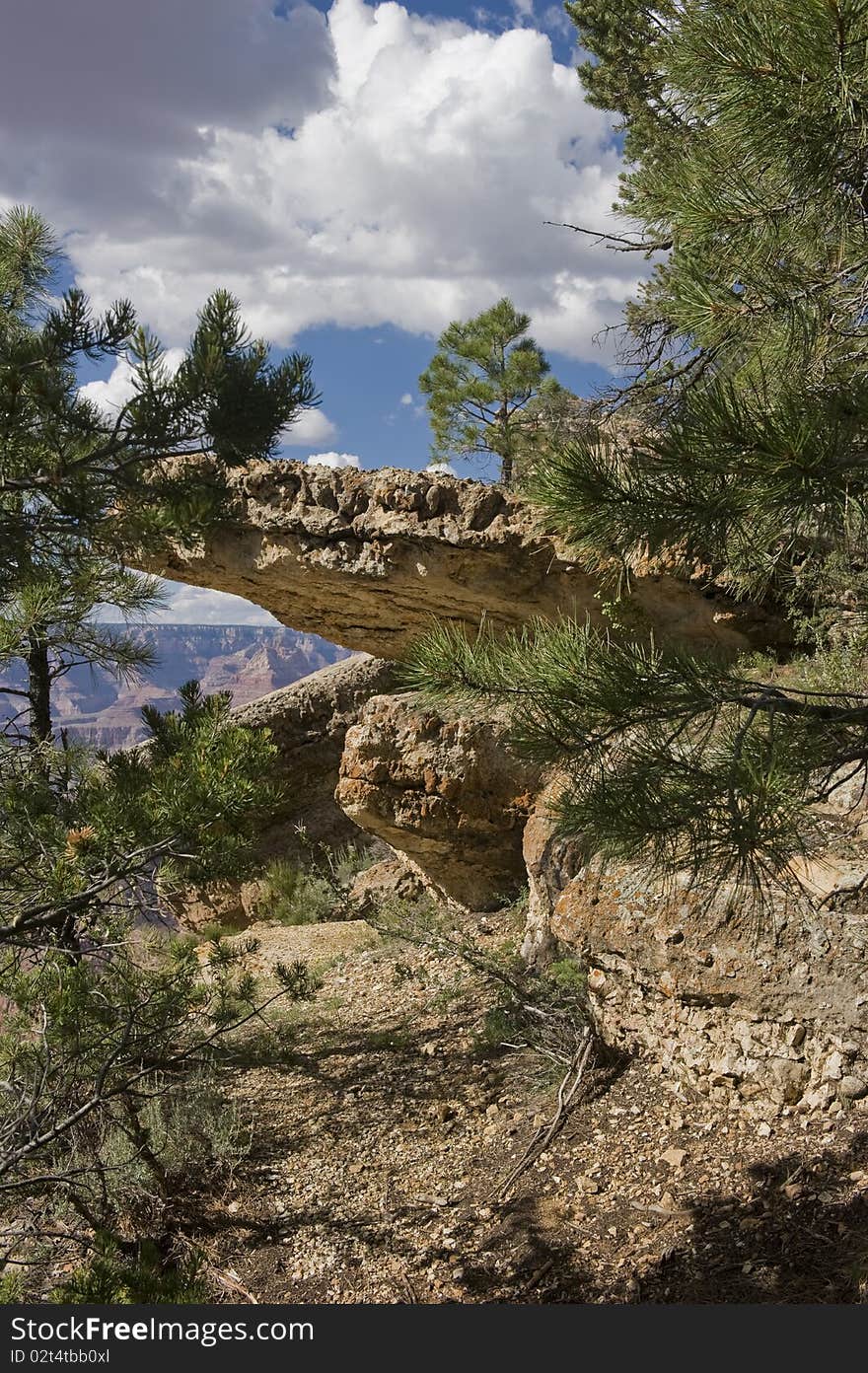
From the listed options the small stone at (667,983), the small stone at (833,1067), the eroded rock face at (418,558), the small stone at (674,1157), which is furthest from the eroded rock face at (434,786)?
Answer: the small stone at (833,1067)

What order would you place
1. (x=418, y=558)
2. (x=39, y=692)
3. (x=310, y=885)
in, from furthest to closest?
1. (x=310, y=885)
2. (x=418, y=558)
3. (x=39, y=692)

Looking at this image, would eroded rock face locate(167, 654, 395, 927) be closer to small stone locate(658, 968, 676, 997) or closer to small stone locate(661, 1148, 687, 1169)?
small stone locate(658, 968, 676, 997)

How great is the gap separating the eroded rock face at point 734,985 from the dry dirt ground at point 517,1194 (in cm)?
14

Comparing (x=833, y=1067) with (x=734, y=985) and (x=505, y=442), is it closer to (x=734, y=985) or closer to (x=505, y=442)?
(x=734, y=985)

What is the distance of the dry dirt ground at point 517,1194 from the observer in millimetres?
2855

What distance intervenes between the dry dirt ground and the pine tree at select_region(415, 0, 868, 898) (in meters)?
1.32

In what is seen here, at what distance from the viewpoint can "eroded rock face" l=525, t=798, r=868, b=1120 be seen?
3137 mm

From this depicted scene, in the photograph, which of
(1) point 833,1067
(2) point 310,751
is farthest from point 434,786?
(2) point 310,751

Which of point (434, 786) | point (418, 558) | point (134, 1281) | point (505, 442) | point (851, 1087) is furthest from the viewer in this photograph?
point (505, 442)

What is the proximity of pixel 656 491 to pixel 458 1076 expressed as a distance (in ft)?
11.9

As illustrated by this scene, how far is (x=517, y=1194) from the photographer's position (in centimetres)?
350

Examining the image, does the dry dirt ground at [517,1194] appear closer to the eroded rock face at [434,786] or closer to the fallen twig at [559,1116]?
the fallen twig at [559,1116]

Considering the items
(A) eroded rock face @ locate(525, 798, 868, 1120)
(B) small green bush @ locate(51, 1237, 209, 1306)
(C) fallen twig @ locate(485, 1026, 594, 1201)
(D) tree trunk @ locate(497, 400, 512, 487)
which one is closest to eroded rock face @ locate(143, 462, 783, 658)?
(D) tree trunk @ locate(497, 400, 512, 487)

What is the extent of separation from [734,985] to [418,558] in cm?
438
